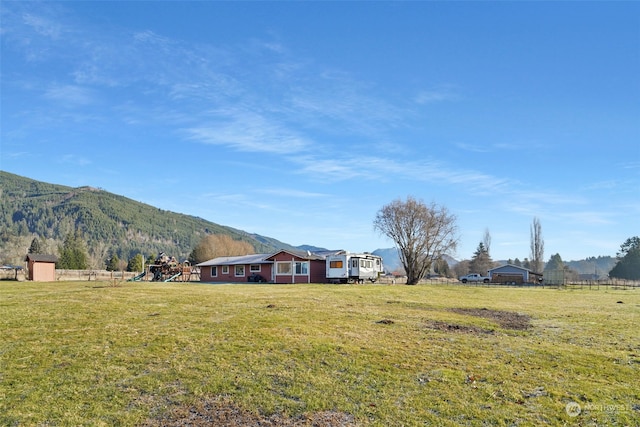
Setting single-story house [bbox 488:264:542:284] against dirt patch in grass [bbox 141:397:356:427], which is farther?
single-story house [bbox 488:264:542:284]

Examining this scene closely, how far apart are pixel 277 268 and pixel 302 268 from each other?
2858 mm

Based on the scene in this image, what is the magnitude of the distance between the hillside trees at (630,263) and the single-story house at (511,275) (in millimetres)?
31939

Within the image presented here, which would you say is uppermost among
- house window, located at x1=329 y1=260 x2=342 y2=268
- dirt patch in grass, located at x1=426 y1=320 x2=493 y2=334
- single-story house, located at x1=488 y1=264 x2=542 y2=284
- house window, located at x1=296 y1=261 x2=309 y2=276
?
house window, located at x1=329 y1=260 x2=342 y2=268

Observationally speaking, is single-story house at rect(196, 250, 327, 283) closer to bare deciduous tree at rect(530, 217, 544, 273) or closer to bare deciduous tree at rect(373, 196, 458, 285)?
bare deciduous tree at rect(373, 196, 458, 285)

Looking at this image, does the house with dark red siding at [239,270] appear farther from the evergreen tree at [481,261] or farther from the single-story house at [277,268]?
the evergreen tree at [481,261]

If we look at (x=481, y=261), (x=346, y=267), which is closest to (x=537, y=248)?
(x=481, y=261)

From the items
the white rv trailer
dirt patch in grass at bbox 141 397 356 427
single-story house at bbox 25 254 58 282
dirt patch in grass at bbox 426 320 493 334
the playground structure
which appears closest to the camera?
dirt patch in grass at bbox 141 397 356 427

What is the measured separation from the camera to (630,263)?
282ft

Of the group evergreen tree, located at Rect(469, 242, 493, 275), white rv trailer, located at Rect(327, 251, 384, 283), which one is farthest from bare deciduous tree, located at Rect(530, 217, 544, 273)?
white rv trailer, located at Rect(327, 251, 384, 283)

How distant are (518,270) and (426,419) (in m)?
66.7

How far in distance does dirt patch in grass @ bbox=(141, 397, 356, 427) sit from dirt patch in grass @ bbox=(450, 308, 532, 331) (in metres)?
9.31

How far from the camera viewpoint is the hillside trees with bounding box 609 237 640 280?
277ft

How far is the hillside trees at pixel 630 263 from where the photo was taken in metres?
84.5

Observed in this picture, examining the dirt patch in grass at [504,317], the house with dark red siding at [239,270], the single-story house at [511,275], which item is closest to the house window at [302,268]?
the house with dark red siding at [239,270]
